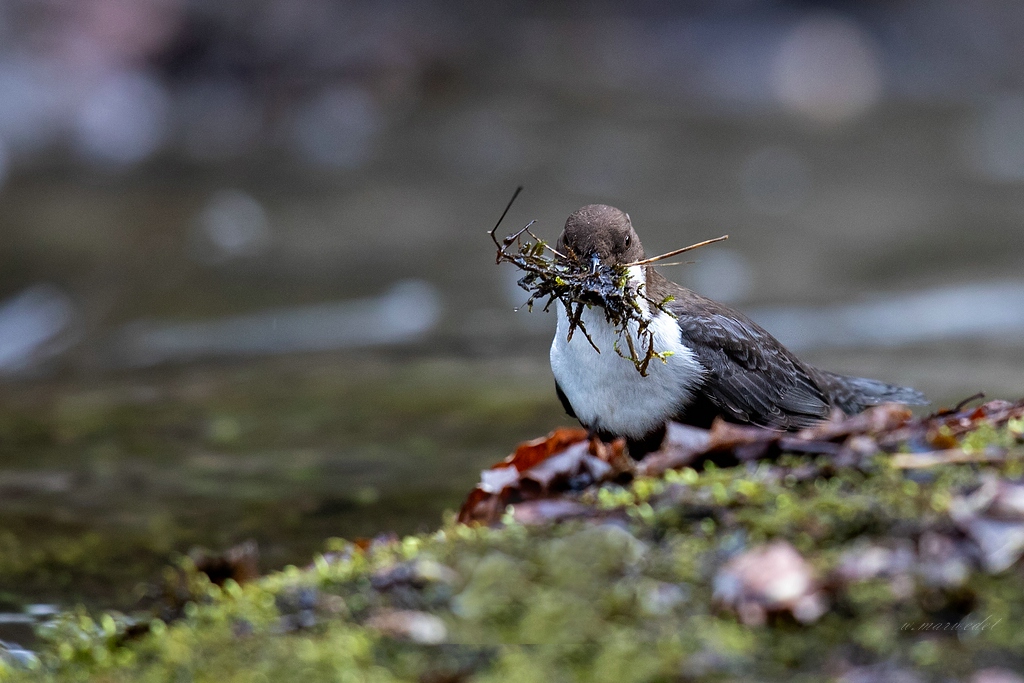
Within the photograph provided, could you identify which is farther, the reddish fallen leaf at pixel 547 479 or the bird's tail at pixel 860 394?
the bird's tail at pixel 860 394

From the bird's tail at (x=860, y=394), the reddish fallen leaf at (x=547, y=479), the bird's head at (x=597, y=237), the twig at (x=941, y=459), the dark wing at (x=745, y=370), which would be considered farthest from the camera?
the bird's tail at (x=860, y=394)

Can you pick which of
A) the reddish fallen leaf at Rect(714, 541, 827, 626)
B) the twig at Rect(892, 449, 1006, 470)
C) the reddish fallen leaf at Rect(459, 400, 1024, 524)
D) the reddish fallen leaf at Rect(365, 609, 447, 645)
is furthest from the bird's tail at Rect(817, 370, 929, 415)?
the reddish fallen leaf at Rect(365, 609, 447, 645)

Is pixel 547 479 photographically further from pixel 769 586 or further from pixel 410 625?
pixel 769 586

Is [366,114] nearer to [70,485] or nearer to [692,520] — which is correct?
[70,485]
